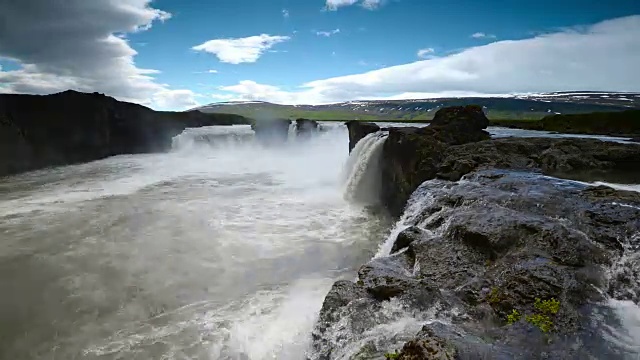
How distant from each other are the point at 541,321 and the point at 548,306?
0.39m

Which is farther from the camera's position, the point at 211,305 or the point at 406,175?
the point at 406,175

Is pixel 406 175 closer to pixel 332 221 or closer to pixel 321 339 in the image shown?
pixel 332 221

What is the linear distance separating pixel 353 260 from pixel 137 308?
22.7 feet

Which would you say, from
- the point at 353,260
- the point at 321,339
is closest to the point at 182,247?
the point at 353,260

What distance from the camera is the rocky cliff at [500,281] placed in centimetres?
479

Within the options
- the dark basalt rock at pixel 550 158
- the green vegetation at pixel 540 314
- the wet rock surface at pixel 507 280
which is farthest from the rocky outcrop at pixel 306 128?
the green vegetation at pixel 540 314

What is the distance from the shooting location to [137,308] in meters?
9.43

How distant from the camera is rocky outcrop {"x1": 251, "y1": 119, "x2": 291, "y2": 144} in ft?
202

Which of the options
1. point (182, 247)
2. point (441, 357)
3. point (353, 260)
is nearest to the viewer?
point (441, 357)

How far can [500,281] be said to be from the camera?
6062mm

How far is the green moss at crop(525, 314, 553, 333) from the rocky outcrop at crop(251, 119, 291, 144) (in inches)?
2253

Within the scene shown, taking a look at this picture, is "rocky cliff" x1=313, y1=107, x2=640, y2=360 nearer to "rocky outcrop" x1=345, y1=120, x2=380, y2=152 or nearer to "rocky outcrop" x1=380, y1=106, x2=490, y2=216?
"rocky outcrop" x1=380, y1=106, x2=490, y2=216

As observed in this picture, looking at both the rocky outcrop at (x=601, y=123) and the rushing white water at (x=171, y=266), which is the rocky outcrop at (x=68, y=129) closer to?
the rushing white water at (x=171, y=266)

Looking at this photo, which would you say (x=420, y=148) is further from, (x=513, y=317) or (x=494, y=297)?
(x=513, y=317)
